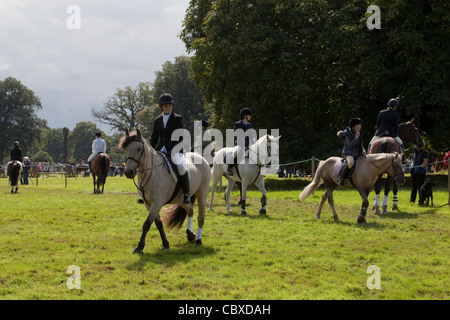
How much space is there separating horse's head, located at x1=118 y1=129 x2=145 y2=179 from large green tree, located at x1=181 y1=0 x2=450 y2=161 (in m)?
17.3

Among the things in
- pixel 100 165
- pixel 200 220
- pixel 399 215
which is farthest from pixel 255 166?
pixel 100 165

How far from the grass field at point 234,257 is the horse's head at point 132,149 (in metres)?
1.60

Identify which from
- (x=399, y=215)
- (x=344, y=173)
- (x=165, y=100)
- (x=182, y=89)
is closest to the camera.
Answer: (x=165, y=100)

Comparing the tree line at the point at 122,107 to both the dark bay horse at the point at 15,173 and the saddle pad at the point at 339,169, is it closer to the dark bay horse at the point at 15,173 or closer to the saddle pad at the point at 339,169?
the dark bay horse at the point at 15,173

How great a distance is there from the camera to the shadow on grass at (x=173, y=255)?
304 inches

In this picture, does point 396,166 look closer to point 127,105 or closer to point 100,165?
point 100,165

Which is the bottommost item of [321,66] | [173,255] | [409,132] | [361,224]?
[173,255]

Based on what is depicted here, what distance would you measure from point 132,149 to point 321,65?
20284mm

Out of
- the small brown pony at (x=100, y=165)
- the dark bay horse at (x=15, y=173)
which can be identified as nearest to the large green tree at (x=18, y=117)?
the dark bay horse at (x=15, y=173)

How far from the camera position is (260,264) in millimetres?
7621

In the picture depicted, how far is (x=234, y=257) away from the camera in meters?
8.17

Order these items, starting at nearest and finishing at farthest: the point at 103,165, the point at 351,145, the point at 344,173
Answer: the point at 351,145
the point at 344,173
the point at 103,165

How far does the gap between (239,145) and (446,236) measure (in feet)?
21.9
